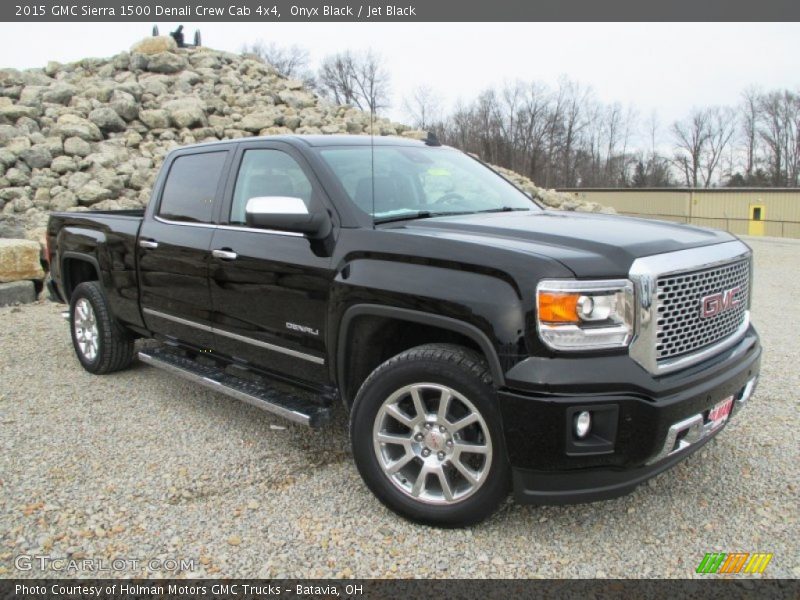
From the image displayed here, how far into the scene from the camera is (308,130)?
1880 cm

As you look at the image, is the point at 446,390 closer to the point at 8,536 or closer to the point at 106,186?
the point at 8,536

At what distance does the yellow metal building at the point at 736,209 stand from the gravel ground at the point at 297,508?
28151 mm

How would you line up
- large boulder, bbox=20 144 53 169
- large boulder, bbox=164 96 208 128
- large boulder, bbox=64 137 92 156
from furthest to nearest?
large boulder, bbox=164 96 208 128
large boulder, bbox=64 137 92 156
large boulder, bbox=20 144 53 169

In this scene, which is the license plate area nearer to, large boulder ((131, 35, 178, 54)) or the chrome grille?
the chrome grille

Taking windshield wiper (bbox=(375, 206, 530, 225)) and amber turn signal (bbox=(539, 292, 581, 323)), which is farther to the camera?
windshield wiper (bbox=(375, 206, 530, 225))

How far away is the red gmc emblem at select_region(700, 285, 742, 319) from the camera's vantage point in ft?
9.93

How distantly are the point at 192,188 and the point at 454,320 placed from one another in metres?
2.65

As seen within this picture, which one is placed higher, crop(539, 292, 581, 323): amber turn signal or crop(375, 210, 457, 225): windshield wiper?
crop(375, 210, 457, 225): windshield wiper

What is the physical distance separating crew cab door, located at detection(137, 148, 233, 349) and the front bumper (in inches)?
94.7

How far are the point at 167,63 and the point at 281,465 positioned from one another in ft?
70.0

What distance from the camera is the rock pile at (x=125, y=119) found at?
46.1 feet

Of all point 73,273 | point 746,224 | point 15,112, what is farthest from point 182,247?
point 746,224

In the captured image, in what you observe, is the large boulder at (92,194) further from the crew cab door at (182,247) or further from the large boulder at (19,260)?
the crew cab door at (182,247)

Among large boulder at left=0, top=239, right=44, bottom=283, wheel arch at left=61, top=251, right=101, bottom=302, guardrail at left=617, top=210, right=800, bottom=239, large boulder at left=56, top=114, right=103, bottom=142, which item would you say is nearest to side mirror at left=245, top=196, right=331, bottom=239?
wheel arch at left=61, top=251, right=101, bottom=302
